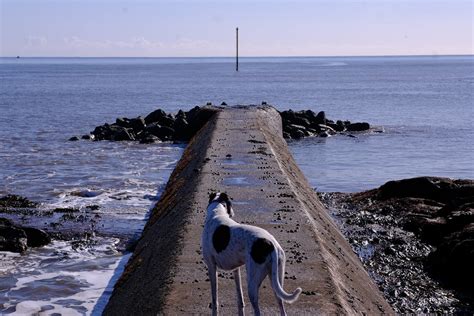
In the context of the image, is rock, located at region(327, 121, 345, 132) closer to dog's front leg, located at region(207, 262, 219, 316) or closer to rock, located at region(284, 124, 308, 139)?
rock, located at region(284, 124, 308, 139)

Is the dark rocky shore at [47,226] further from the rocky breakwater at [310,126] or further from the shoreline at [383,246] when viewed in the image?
the rocky breakwater at [310,126]

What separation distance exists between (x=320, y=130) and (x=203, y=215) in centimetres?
3258

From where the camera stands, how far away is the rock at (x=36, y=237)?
1820 centimetres

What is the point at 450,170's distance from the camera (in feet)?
105

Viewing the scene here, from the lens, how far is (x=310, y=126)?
45.9m

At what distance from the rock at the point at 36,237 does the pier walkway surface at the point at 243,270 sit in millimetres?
2925

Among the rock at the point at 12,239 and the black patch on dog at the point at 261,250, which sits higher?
the black patch on dog at the point at 261,250

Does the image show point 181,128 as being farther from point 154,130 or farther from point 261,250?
point 261,250

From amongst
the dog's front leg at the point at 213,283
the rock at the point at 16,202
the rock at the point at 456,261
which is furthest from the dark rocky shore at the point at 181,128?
the dog's front leg at the point at 213,283

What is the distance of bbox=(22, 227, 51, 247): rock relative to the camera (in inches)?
717

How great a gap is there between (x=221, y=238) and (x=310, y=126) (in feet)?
127

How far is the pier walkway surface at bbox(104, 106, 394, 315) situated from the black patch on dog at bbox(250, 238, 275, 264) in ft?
5.57

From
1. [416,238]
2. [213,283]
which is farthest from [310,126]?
[213,283]

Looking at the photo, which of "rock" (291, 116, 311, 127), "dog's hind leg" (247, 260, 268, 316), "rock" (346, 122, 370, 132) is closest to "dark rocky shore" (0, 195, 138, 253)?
"dog's hind leg" (247, 260, 268, 316)
